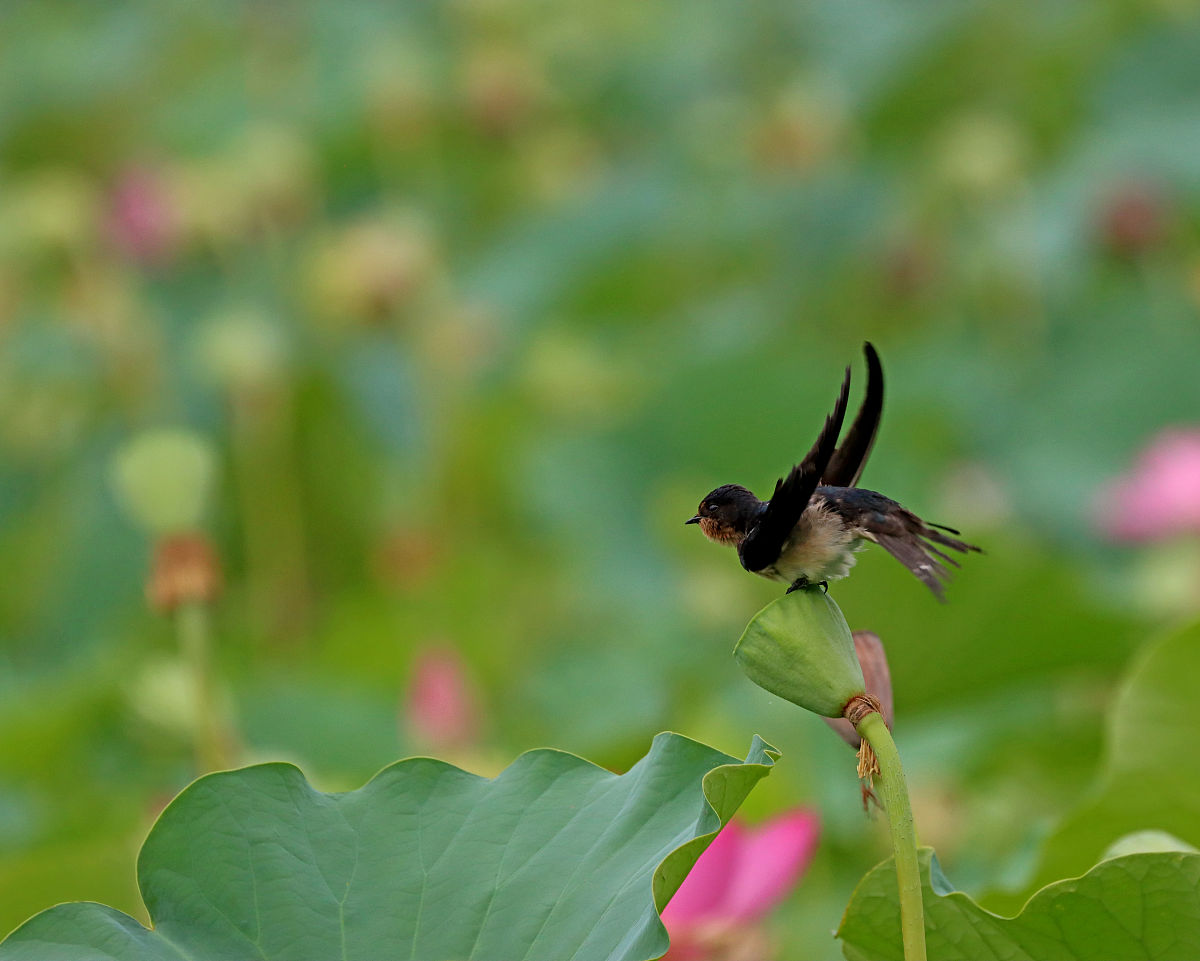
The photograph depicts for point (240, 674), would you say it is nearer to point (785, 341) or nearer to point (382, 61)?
point (785, 341)

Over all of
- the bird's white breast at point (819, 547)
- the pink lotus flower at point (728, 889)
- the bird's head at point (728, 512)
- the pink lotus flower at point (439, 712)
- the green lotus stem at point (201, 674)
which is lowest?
the pink lotus flower at point (728, 889)

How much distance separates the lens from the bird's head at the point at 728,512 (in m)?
0.48

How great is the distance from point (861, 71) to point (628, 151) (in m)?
0.53

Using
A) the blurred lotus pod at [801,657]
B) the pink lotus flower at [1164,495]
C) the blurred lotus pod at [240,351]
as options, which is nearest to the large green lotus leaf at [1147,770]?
the blurred lotus pod at [801,657]

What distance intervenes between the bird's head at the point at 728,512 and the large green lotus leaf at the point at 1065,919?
11 centimetres

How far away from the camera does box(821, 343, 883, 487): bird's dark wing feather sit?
1.39 feet

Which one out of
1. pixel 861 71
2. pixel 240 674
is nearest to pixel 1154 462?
pixel 240 674

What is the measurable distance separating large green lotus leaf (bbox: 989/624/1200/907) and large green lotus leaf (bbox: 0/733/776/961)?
0.58ft

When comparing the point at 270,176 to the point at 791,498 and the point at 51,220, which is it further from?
the point at 791,498

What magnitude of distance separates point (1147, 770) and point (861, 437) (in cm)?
24

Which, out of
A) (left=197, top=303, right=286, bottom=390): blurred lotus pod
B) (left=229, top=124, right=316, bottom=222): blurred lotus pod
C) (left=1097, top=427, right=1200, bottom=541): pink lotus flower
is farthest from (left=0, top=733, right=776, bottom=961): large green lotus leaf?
(left=229, top=124, right=316, bottom=222): blurred lotus pod

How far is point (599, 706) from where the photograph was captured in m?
1.38

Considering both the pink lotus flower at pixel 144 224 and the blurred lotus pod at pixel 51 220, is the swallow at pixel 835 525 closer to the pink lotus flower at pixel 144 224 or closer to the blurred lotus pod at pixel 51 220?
the blurred lotus pod at pixel 51 220

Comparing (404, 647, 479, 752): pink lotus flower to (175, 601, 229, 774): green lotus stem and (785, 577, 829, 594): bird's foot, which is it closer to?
(175, 601, 229, 774): green lotus stem
